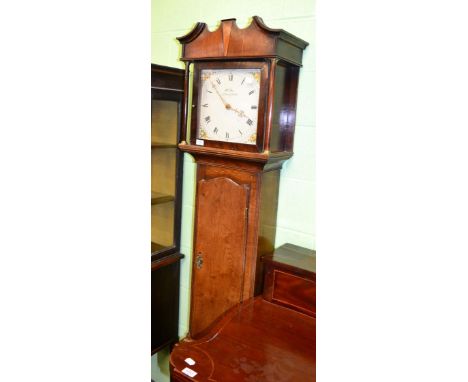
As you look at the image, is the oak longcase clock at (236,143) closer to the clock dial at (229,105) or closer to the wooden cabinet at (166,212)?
the clock dial at (229,105)

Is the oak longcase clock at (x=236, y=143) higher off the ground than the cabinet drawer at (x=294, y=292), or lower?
higher

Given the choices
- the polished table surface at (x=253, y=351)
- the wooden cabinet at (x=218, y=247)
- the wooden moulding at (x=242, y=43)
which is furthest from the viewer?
the wooden cabinet at (x=218, y=247)

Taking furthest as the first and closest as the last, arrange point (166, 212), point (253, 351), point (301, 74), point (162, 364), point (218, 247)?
point (162, 364) < point (166, 212) < point (218, 247) < point (301, 74) < point (253, 351)

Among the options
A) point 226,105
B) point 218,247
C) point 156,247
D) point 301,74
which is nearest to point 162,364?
point 156,247

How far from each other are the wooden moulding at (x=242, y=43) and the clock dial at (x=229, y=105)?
0.07 meters

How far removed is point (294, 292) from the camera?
1.43m

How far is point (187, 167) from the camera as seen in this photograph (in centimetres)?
197

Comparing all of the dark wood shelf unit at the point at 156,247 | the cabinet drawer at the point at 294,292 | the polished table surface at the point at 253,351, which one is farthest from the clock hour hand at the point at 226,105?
the dark wood shelf unit at the point at 156,247

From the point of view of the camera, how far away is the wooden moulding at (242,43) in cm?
132

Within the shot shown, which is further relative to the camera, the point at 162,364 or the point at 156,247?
the point at 162,364

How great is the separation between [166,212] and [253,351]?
1.05m

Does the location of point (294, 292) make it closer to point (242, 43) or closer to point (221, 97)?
point (221, 97)

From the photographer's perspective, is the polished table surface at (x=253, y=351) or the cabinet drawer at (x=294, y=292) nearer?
the polished table surface at (x=253, y=351)
